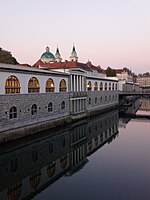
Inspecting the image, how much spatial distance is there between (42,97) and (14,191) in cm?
2365

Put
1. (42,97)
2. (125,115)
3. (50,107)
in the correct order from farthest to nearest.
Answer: (125,115)
(50,107)
(42,97)

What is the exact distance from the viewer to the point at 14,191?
18.2m

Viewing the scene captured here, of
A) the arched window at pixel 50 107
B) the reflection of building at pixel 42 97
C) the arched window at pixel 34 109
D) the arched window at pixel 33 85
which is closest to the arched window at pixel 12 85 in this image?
the reflection of building at pixel 42 97

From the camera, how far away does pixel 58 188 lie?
1862 centimetres

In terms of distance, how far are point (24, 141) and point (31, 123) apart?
202 inches

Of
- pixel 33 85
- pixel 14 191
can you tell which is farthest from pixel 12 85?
pixel 14 191

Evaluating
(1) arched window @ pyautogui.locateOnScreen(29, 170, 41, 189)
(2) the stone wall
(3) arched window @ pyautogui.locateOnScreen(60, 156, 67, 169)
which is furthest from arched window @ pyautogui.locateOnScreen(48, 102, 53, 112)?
(1) arched window @ pyautogui.locateOnScreen(29, 170, 41, 189)

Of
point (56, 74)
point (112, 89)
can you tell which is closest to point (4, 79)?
point (56, 74)

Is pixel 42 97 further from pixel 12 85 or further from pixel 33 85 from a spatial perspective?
pixel 12 85

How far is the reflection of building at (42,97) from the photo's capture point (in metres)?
32.2

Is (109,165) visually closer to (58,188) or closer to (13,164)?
(58,188)

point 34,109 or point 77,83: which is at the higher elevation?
point 77,83

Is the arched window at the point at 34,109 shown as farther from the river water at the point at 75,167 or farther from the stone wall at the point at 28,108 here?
the river water at the point at 75,167

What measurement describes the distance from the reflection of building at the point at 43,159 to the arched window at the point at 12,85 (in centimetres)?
777
